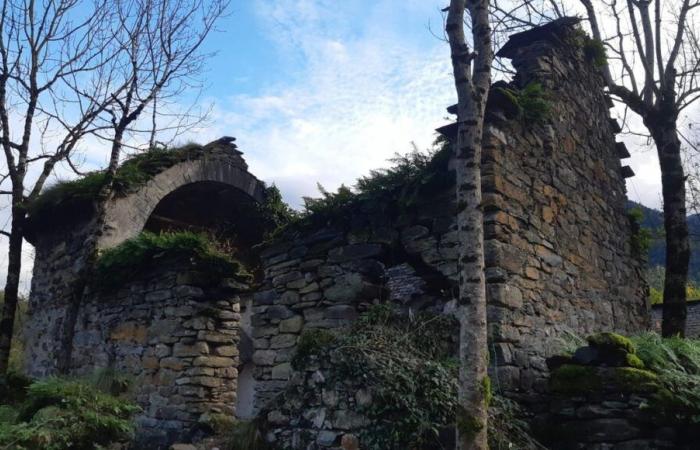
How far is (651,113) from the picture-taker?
921 centimetres

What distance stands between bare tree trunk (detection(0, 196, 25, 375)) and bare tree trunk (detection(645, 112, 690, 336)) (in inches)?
403

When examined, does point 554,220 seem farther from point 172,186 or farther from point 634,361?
point 172,186

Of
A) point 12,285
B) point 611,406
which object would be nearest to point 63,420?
point 611,406

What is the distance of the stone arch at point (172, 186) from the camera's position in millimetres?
9773

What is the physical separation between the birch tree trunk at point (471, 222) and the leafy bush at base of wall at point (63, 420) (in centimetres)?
343

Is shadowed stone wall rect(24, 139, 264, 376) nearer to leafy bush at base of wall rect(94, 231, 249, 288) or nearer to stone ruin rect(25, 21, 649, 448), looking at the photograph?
stone ruin rect(25, 21, 649, 448)

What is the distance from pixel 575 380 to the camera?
4.34m

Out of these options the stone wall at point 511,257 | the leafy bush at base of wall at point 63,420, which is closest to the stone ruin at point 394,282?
the stone wall at point 511,257

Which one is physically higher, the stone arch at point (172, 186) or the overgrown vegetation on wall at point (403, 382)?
the stone arch at point (172, 186)

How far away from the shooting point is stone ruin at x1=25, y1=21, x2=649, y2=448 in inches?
202

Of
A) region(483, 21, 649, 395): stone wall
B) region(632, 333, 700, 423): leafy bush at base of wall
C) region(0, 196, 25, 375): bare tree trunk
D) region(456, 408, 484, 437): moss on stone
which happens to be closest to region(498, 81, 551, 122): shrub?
region(483, 21, 649, 395): stone wall

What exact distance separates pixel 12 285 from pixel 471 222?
896 centimetres

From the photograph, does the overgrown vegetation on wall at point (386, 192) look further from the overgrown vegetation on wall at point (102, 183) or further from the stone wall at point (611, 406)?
the overgrown vegetation on wall at point (102, 183)

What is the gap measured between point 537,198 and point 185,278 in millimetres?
4625
